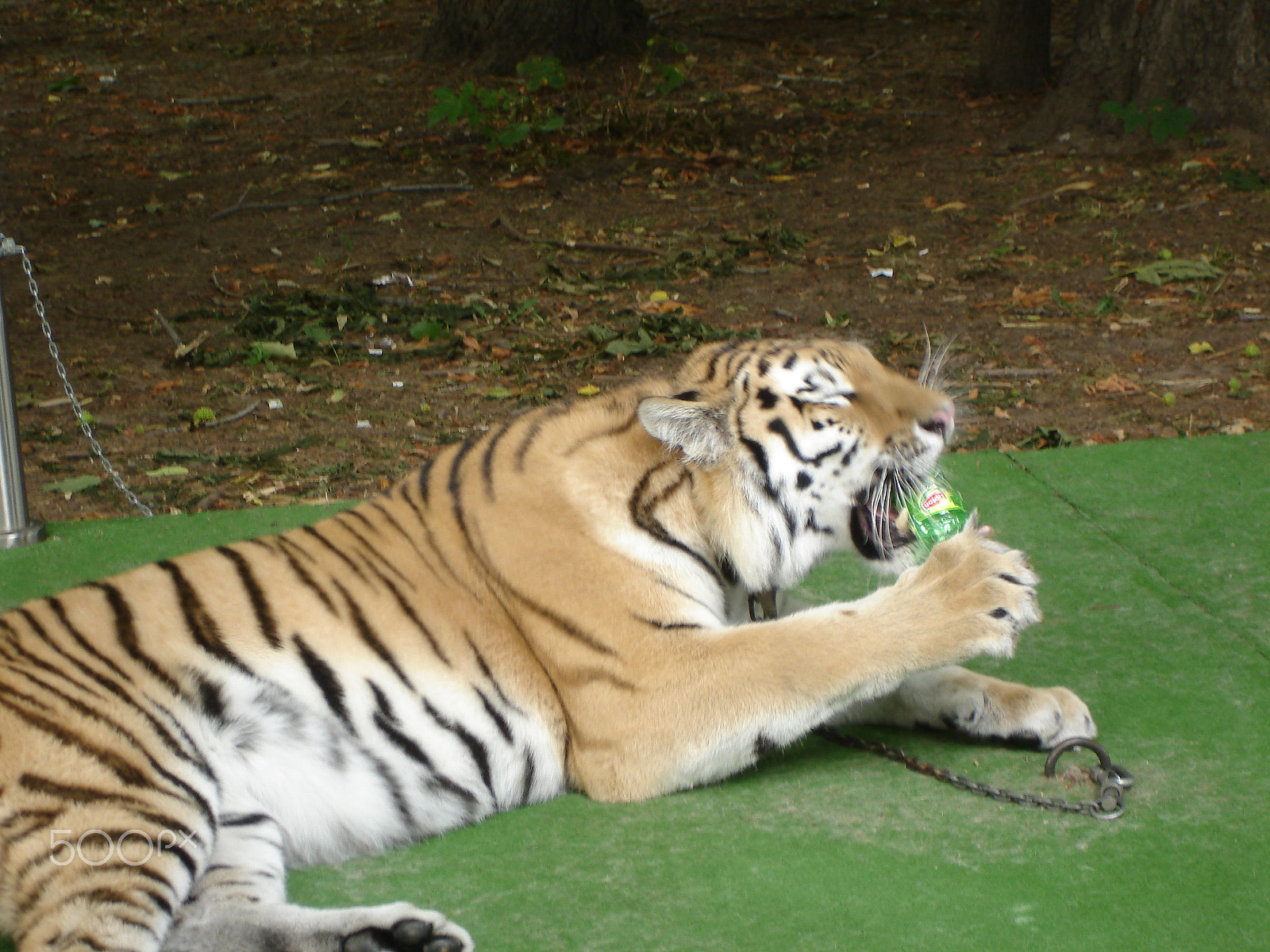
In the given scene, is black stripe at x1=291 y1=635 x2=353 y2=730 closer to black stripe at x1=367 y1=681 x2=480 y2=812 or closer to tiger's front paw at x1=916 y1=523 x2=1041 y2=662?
black stripe at x1=367 y1=681 x2=480 y2=812

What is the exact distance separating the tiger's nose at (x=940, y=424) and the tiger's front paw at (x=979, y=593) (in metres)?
0.25

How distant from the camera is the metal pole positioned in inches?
171

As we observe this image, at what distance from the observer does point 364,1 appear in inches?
616

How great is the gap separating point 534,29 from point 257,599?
10.1m

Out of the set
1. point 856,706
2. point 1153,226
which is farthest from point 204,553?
point 1153,226

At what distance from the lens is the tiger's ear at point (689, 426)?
2756mm

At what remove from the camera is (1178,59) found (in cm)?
870

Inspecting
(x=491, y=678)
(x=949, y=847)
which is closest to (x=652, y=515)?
(x=491, y=678)

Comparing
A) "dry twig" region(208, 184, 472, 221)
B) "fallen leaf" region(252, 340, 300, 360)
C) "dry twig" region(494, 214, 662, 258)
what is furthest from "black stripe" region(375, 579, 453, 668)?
"dry twig" region(208, 184, 472, 221)

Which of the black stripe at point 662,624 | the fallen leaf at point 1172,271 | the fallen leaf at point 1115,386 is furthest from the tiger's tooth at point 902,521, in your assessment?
the fallen leaf at point 1172,271

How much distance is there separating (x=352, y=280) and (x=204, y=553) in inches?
206

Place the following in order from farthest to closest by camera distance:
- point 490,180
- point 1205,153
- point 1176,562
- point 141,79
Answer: point 141,79
point 490,180
point 1205,153
point 1176,562

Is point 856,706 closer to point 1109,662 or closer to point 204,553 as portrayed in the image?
point 1109,662

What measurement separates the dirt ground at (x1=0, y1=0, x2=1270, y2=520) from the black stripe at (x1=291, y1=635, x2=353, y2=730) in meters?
2.44
